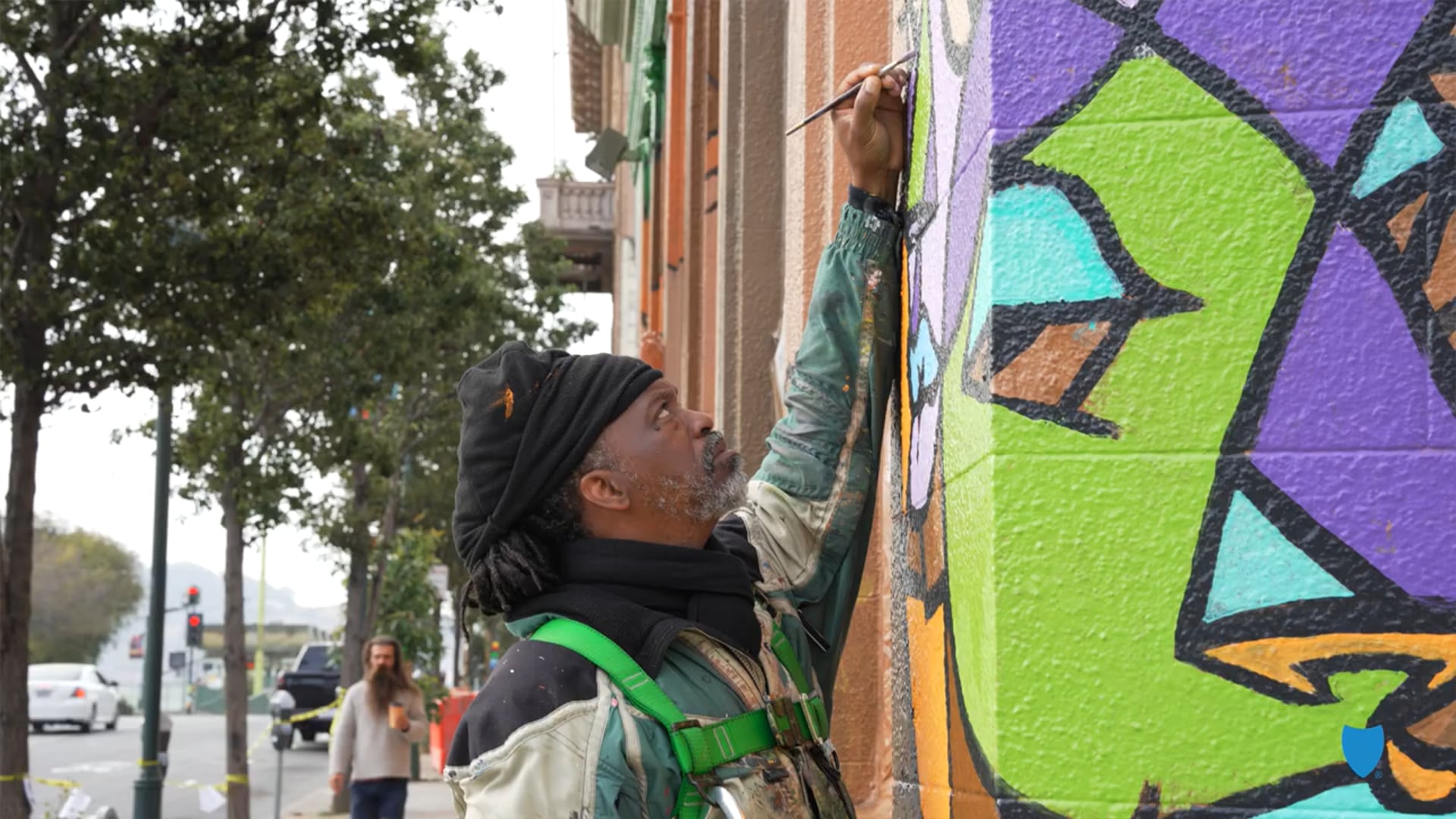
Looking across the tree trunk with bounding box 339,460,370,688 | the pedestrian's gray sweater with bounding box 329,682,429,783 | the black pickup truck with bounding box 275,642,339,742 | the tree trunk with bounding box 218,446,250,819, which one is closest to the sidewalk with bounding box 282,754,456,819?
the tree trunk with bounding box 218,446,250,819

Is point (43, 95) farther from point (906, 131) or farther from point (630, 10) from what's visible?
point (906, 131)

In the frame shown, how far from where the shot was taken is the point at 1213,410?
203 centimetres

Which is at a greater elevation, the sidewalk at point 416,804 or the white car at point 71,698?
the sidewalk at point 416,804

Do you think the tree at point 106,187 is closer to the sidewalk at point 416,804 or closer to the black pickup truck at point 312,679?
the sidewalk at point 416,804

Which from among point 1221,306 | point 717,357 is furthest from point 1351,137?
point 717,357

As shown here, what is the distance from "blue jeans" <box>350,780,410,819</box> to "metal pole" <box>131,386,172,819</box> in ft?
9.62

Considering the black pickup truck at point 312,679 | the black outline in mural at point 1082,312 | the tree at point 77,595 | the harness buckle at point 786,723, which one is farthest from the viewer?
the tree at point 77,595

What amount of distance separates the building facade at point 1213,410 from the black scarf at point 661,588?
1.62ft

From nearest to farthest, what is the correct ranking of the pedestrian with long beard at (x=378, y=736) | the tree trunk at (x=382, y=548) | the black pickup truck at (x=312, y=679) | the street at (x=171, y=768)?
the pedestrian with long beard at (x=378, y=736), the street at (x=171, y=768), the tree trunk at (x=382, y=548), the black pickup truck at (x=312, y=679)

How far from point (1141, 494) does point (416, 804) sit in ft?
64.2

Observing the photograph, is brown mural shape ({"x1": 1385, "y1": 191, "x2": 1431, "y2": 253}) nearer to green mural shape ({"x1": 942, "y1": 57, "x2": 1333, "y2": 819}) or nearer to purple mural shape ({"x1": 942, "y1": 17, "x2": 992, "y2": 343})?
green mural shape ({"x1": 942, "y1": 57, "x2": 1333, "y2": 819})

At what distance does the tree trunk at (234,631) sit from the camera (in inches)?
655

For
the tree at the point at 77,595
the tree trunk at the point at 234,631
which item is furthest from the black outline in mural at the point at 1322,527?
the tree at the point at 77,595

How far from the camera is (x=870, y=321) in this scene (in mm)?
3080
